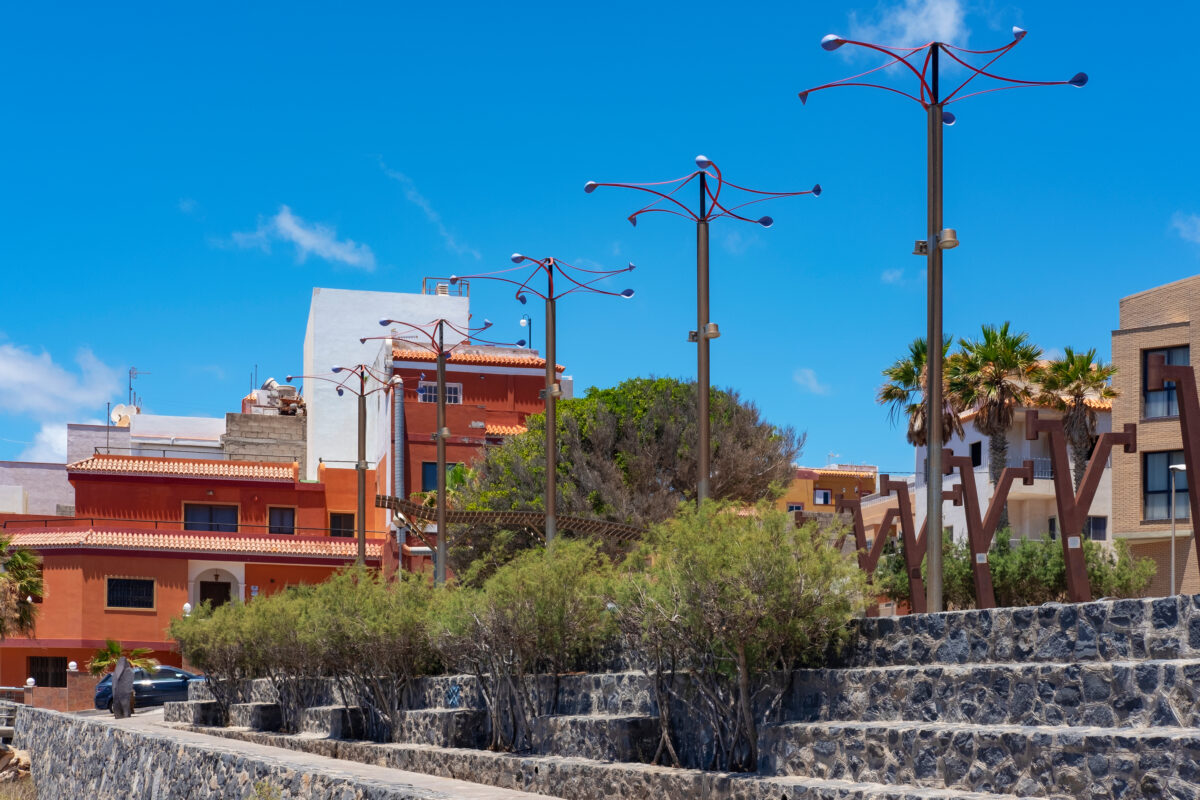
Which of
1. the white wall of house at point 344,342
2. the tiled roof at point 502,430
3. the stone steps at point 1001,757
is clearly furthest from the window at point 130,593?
the stone steps at point 1001,757

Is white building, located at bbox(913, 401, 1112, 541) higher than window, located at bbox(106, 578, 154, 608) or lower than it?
higher

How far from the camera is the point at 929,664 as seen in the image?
527 inches

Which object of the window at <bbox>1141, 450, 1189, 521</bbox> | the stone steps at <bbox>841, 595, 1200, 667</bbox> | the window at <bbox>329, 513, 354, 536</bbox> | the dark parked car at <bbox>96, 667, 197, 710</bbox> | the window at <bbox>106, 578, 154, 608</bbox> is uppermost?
the window at <bbox>1141, 450, 1189, 521</bbox>

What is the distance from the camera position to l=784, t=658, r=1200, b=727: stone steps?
10492 mm

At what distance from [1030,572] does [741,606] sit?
2923 centimetres

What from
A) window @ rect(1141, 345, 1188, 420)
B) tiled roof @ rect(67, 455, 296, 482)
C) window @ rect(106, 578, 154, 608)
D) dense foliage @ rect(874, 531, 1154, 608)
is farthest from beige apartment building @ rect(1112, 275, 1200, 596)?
window @ rect(106, 578, 154, 608)

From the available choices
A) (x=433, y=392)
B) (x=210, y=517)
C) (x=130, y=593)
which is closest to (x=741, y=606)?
(x=130, y=593)

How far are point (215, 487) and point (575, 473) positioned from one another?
18477mm

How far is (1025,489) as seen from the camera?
48406 millimetres

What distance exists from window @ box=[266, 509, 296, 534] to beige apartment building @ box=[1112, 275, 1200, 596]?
108ft

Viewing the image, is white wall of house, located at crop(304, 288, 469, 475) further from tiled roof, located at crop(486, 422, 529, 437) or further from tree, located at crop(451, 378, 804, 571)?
tree, located at crop(451, 378, 804, 571)

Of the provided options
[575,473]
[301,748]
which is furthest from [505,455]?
[301,748]

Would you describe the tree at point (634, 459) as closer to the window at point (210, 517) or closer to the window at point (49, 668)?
the window at point (210, 517)

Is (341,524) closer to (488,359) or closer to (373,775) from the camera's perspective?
(488,359)
